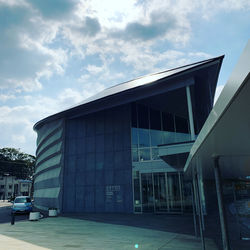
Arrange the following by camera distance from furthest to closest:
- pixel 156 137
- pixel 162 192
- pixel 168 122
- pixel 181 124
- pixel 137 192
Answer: pixel 181 124, pixel 168 122, pixel 156 137, pixel 137 192, pixel 162 192

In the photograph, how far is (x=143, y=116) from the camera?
23734 mm

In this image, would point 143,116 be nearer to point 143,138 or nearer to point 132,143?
point 143,138

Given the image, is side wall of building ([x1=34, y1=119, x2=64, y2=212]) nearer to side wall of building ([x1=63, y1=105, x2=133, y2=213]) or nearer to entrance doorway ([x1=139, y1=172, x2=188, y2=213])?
side wall of building ([x1=63, y1=105, x2=133, y2=213])

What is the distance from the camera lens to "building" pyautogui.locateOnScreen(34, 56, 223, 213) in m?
20.5

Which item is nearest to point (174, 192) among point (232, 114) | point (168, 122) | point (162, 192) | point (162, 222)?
point (162, 192)

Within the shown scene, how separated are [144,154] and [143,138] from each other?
5.21ft

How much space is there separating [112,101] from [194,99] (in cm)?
866

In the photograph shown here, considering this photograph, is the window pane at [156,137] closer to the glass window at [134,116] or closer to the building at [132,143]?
the building at [132,143]

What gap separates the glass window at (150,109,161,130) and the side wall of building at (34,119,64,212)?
11.5 meters

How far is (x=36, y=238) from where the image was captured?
10711mm

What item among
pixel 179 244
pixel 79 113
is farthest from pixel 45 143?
pixel 179 244

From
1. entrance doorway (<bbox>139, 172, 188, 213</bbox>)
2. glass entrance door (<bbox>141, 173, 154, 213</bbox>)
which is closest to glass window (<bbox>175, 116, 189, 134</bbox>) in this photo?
entrance doorway (<bbox>139, 172, 188, 213</bbox>)

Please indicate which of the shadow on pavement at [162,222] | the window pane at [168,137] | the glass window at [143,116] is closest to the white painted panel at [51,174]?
the shadow on pavement at [162,222]

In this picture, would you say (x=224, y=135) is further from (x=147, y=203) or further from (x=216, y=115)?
(x=147, y=203)
